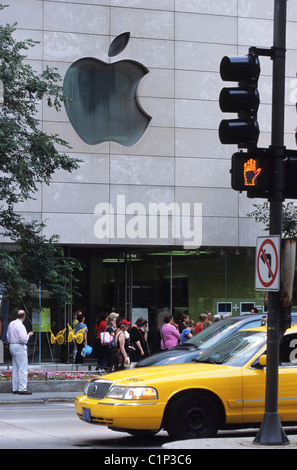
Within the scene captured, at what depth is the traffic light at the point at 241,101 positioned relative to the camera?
9.66m

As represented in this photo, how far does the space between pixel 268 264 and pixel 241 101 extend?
1.89 metres

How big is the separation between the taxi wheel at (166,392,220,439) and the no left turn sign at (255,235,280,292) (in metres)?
1.69

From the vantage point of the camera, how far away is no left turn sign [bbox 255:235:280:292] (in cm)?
1008

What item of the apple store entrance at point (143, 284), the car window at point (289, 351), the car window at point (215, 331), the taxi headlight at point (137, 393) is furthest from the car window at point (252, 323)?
the apple store entrance at point (143, 284)

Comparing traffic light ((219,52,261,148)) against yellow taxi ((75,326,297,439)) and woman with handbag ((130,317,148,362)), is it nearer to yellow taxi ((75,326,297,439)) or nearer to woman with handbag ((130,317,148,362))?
yellow taxi ((75,326,297,439))

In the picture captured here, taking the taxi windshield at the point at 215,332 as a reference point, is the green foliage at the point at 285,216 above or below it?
above

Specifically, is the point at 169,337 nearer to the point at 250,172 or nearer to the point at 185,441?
the point at 250,172

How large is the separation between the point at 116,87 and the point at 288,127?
6.24 m

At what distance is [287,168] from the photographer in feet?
33.4

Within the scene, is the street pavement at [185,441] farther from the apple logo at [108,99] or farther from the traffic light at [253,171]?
the apple logo at [108,99]

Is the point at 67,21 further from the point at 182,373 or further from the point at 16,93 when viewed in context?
the point at 182,373

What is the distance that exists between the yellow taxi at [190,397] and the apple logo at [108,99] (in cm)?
1885
